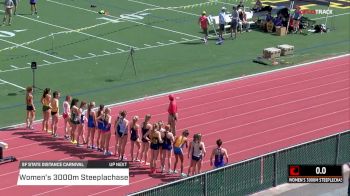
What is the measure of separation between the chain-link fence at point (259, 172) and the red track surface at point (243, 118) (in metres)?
2.41

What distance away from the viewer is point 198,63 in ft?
115

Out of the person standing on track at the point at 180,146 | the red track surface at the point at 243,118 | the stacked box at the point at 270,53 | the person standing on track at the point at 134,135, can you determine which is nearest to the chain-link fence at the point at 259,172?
the person standing on track at the point at 180,146

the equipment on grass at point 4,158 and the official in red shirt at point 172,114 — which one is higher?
the official in red shirt at point 172,114

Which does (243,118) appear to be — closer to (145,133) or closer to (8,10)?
(145,133)

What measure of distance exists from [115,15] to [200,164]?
20.6 m

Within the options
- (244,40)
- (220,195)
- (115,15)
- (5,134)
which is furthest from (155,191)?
(115,15)

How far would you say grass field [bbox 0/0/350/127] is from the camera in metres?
31.5

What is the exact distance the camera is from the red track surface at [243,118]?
2308cm

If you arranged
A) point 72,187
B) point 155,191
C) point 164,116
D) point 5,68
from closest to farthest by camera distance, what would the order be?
point 155,191 < point 72,187 < point 164,116 < point 5,68

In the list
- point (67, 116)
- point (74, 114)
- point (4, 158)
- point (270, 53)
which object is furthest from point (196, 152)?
point (270, 53)

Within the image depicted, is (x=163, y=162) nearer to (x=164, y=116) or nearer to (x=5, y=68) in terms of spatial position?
(x=164, y=116)

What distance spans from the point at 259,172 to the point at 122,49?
1593 cm

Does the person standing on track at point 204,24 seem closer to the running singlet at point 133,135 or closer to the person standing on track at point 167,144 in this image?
the running singlet at point 133,135

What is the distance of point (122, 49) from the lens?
36188mm
